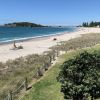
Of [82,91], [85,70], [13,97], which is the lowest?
[13,97]

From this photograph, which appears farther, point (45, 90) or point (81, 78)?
point (45, 90)

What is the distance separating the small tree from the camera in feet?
43.9

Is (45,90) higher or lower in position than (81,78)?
lower

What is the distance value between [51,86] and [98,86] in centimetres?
826

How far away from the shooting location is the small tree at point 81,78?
13383 millimetres

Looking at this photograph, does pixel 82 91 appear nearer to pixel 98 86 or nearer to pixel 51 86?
pixel 98 86

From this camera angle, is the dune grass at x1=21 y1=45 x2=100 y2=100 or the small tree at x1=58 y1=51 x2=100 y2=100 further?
the dune grass at x1=21 y1=45 x2=100 y2=100

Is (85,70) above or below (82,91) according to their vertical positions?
above

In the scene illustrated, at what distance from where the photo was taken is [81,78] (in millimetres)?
13734

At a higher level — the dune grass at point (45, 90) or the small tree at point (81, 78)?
the small tree at point (81, 78)

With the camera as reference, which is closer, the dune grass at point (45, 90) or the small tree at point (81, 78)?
the small tree at point (81, 78)

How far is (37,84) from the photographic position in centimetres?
2186

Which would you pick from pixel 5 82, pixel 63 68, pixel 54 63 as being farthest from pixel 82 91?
pixel 54 63

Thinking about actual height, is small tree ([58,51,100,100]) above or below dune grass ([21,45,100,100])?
above
